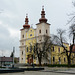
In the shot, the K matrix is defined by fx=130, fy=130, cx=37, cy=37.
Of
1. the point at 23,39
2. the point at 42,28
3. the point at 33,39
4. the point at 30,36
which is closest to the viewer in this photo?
the point at 42,28

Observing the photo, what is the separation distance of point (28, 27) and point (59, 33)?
26.2 meters

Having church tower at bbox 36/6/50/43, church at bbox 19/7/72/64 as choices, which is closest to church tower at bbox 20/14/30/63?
church at bbox 19/7/72/64

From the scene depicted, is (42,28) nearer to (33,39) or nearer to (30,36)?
(33,39)

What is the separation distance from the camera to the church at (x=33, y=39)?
53.1m

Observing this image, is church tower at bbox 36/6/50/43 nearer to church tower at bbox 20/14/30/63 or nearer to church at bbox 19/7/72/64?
church at bbox 19/7/72/64

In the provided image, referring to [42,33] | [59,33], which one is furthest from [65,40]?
[42,33]

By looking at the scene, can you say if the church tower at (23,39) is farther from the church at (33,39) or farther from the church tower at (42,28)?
the church tower at (42,28)

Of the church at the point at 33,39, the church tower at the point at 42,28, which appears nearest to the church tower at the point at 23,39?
the church at the point at 33,39

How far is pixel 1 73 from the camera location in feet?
61.5

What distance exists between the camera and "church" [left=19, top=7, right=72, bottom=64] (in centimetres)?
5313

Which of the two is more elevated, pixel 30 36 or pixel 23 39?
pixel 30 36

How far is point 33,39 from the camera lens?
56188 mm

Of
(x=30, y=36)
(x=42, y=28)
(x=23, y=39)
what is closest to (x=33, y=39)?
(x=30, y=36)

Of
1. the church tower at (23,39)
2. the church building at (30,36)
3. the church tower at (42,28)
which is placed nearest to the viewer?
the church tower at (42,28)
